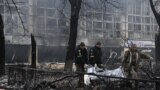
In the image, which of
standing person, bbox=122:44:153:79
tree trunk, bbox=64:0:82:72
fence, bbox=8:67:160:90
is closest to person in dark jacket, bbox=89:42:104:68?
standing person, bbox=122:44:153:79

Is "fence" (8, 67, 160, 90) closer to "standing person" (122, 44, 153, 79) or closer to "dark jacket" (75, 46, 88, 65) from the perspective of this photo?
"standing person" (122, 44, 153, 79)

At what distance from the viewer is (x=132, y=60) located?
11.0 meters

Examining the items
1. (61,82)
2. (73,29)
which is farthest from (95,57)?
(73,29)

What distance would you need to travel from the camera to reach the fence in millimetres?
7309

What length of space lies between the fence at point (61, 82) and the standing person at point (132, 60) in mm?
2100

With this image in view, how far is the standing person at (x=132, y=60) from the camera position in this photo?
1091cm

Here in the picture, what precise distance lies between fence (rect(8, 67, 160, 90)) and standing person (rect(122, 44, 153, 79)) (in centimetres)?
210

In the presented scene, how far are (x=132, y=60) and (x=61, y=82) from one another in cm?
260

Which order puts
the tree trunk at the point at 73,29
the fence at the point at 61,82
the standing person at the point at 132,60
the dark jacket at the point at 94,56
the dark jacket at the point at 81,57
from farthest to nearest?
the tree trunk at the point at 73,29 < the dark jacket at the point at 94,56 < the dark jacket at the point at 81,57 < the standing person at the point at 132,60 < the fence at the point at 61,82

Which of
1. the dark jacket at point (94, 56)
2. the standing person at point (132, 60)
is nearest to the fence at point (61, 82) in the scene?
the standing person at point (132, 60)

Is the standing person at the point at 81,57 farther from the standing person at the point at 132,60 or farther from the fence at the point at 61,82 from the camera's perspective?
the fence at the point at 61,82

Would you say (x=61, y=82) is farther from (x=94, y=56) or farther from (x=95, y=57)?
(x=94, y=56)

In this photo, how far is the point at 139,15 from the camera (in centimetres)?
4803

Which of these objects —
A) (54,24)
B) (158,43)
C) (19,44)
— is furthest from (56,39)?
(158,43)
